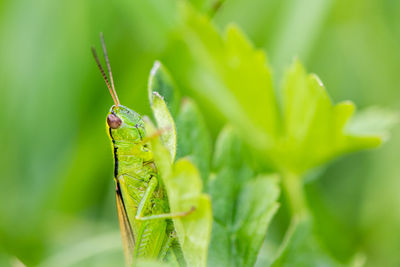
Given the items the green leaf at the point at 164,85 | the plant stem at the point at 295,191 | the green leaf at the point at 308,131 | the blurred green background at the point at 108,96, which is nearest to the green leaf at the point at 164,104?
the green leaf at the point at 164,85

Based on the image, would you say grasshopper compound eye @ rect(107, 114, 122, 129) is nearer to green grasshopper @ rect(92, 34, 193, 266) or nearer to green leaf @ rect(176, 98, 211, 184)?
green grasshopper @ rect(92, 34, 193, 266)

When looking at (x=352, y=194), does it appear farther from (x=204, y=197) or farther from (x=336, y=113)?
(x=204, y=197)

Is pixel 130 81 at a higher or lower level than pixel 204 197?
higher

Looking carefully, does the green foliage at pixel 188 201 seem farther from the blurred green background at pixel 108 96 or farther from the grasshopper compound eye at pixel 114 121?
the blurred green background at pixel 108 96

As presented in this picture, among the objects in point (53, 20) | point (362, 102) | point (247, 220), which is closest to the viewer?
point (247, 220)

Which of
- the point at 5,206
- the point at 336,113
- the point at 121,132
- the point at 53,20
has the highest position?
the point at 53,20

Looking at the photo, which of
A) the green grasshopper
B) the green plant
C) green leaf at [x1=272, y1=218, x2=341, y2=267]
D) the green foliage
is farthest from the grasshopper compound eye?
green leaf at [x1=272, y1=218, x2=341, y2=267]

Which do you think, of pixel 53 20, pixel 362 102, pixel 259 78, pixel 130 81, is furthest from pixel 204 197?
pixel 53 20

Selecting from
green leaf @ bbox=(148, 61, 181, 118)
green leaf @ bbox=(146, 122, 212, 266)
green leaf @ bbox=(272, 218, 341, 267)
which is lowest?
green leaf @ bbox=(272, 218, 341, 267)
